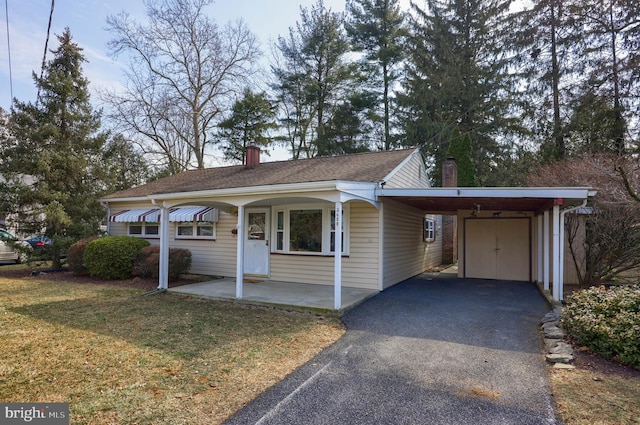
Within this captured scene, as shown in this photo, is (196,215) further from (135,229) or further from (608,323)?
(608,323)

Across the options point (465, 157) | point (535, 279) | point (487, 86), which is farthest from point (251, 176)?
point (487, 86)

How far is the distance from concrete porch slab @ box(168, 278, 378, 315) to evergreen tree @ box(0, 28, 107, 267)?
6870 mm

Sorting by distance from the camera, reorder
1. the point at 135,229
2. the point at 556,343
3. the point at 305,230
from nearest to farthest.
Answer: the point at 556,343 → the point at 305,230 → the point at 135,229

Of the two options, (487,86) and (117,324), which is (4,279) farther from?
(487,86)

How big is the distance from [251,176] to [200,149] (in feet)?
43.9

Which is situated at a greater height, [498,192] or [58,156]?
[58,156]

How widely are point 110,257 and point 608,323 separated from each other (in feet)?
39.5

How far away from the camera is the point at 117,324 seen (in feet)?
20.1

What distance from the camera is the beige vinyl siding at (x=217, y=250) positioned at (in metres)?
11.6

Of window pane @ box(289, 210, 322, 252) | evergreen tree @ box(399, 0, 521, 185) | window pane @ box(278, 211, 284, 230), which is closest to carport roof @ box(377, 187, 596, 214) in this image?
window pane @ box(289, 210, 322, 252)

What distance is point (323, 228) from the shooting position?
973cm

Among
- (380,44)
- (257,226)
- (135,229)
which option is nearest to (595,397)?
(257,226)

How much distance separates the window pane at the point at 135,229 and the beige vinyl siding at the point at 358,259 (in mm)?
7464

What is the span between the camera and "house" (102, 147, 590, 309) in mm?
7957
